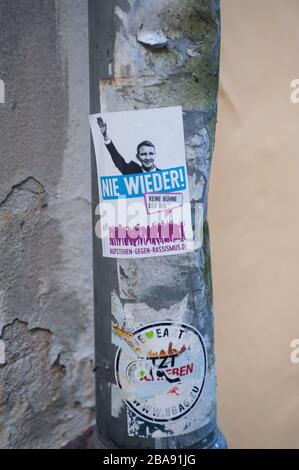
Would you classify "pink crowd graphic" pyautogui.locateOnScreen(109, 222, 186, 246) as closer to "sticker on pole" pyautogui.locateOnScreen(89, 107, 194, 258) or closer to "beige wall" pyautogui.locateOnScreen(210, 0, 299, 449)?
"sticker on pole" pyautogui.locateOnScreen(89, 107, 194, 258)

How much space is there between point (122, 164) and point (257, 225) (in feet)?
3.70

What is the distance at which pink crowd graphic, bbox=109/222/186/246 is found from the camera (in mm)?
1401

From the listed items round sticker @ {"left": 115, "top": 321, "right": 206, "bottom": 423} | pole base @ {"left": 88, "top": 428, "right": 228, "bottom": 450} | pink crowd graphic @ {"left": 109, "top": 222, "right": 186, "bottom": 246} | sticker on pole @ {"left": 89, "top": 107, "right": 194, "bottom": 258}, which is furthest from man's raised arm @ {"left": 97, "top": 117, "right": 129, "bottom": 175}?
pole base @ {"left": 88, "top": 428, "right": 228, "bottom": 450}

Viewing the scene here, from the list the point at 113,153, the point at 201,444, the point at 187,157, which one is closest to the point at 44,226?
the point at 113,153

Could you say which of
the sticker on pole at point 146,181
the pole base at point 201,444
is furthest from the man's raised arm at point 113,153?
the pole base at point 201,444

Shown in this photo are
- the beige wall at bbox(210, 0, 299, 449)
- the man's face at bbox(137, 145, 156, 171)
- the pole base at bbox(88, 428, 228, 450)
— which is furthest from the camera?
the beige wall at bbox(210, 0, 299, 449)

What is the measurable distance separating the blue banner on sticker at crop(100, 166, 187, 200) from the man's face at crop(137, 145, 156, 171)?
0.9 inches

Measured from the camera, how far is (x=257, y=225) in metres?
2.35

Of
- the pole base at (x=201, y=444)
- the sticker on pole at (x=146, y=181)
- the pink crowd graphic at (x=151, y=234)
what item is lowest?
the pole base at (x=201, y=444)

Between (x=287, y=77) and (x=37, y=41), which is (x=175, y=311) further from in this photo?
(x=287, y=77)

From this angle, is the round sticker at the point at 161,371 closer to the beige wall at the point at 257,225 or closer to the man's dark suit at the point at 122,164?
the man's dark suit at the point at 122,164

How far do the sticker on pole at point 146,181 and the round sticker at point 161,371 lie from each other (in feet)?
0.80

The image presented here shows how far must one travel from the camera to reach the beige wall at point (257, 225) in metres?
2.27
